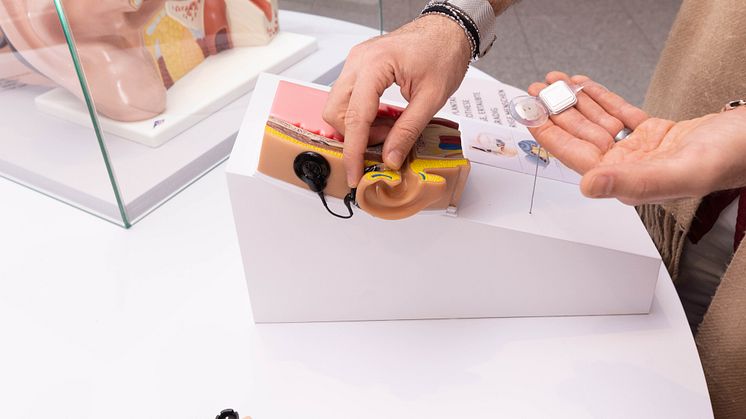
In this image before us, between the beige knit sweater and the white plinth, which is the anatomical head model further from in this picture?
the beige knit sweater

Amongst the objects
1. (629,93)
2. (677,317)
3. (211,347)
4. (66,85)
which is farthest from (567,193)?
(629,93)

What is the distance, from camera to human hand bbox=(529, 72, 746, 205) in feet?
1.77

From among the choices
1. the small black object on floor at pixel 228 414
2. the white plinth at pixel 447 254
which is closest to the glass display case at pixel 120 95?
the white plinth at pixel 447 254

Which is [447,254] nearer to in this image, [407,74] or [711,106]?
[407,74]

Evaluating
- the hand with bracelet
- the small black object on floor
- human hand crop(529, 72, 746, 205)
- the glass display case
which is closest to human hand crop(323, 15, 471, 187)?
the hand with bracelet

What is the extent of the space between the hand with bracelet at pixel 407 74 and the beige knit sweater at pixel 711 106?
1.10 ft

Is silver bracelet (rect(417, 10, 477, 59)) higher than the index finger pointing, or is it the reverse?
silver bracelet (rect(417, 10, 477, 59))

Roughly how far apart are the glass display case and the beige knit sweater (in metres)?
0.71

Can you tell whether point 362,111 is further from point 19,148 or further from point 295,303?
point 19,148

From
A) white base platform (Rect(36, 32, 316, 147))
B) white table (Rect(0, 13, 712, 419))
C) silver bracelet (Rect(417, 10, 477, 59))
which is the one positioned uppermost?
silver bracelet (Rect(417, 10, 477, 59))

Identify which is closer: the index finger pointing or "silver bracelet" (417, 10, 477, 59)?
the index finger pointing

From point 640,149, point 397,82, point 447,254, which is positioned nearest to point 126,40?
point 397,82

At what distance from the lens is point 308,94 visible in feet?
2.49

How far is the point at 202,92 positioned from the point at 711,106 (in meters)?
0.82
